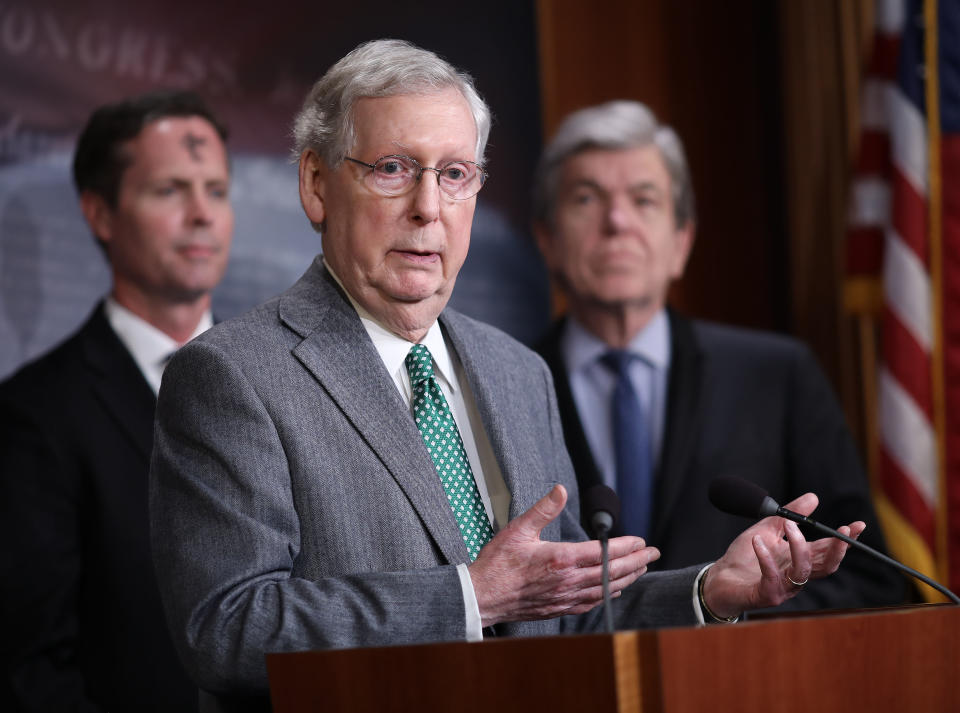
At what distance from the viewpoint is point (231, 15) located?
3.65m

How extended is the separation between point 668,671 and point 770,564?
509mm

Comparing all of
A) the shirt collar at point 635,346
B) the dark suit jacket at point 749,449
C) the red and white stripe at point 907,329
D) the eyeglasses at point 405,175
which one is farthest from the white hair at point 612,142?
the eyeglasses at point 405,175

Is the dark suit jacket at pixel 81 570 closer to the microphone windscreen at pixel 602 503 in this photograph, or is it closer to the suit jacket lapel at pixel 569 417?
the suit jacket lapel at pixel 569 417

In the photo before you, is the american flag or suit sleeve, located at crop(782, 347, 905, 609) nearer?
suit sleeve, located at crop(782, 347, 905, 609)

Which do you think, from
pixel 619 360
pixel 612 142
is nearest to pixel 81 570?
pixel 619 360

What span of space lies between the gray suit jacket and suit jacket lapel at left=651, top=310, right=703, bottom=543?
48.5 inches

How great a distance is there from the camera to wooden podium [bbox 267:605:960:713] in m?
1.41

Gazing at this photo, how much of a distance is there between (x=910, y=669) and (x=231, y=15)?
2.76 m

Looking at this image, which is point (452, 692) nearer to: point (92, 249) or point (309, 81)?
point (92, 249)

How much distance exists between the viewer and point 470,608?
5.74 ft

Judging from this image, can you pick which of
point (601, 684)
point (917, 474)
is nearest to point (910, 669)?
point (601, 684)

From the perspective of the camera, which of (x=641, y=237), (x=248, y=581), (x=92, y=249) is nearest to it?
(x=248, y=581)

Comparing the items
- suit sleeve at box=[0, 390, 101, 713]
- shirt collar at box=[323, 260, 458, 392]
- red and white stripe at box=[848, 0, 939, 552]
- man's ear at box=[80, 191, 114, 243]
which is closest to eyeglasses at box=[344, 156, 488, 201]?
shirt collar at box=[323, 260, 458, 392]

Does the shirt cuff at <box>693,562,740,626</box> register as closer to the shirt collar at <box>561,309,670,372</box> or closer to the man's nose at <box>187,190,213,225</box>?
the shirt collar at <box>561,309,670,372</box>
